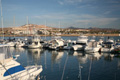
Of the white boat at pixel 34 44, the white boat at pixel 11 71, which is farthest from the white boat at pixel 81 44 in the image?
the white boat at pixel 11 71

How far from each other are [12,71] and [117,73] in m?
17.5

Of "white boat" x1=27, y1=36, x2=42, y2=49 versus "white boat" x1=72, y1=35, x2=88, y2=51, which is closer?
"white boat" x1=72, y1=35, x2=88, y2=51

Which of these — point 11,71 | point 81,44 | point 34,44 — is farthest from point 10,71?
point 34,44

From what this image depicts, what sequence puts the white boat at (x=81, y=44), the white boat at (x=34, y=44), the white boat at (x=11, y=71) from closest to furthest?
the white boat at (x=11, y=71) → the white boat at (x=81, y=44) → the white boat at (x=34, y=44)

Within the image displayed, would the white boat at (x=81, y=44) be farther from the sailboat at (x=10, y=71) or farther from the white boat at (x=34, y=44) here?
the sailboat at (x=10, y=71)

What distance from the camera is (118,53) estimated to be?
40531mm

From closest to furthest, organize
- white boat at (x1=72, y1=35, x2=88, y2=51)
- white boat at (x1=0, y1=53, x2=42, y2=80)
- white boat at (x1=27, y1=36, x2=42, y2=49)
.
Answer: white boat at (x1=0, y1=53, x2=42, y2=80)
white boat at (x1=72, y1=35, x2=88, y2=51)
white boat at (x1=27, y1=36, x2=42, y2=49)

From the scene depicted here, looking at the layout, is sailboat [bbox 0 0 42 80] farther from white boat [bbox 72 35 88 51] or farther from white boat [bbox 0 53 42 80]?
white boat [bbox 72 35 88 51]

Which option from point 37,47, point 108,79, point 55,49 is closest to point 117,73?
point 108,79

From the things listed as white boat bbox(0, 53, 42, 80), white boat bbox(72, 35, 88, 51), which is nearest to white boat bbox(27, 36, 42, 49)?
white boat bbox(72, 35, 88, 51)

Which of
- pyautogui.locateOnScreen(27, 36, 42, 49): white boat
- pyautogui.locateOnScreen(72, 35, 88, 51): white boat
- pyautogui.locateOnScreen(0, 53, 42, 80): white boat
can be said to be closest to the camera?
pyautogui.locateOnScreen(0, 53, 42, 80): white boat

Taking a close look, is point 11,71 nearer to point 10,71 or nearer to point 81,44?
point 10,71

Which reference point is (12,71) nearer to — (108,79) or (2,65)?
(2,65)

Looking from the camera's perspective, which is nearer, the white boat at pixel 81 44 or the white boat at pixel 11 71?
the white boat at pixel 11 71
